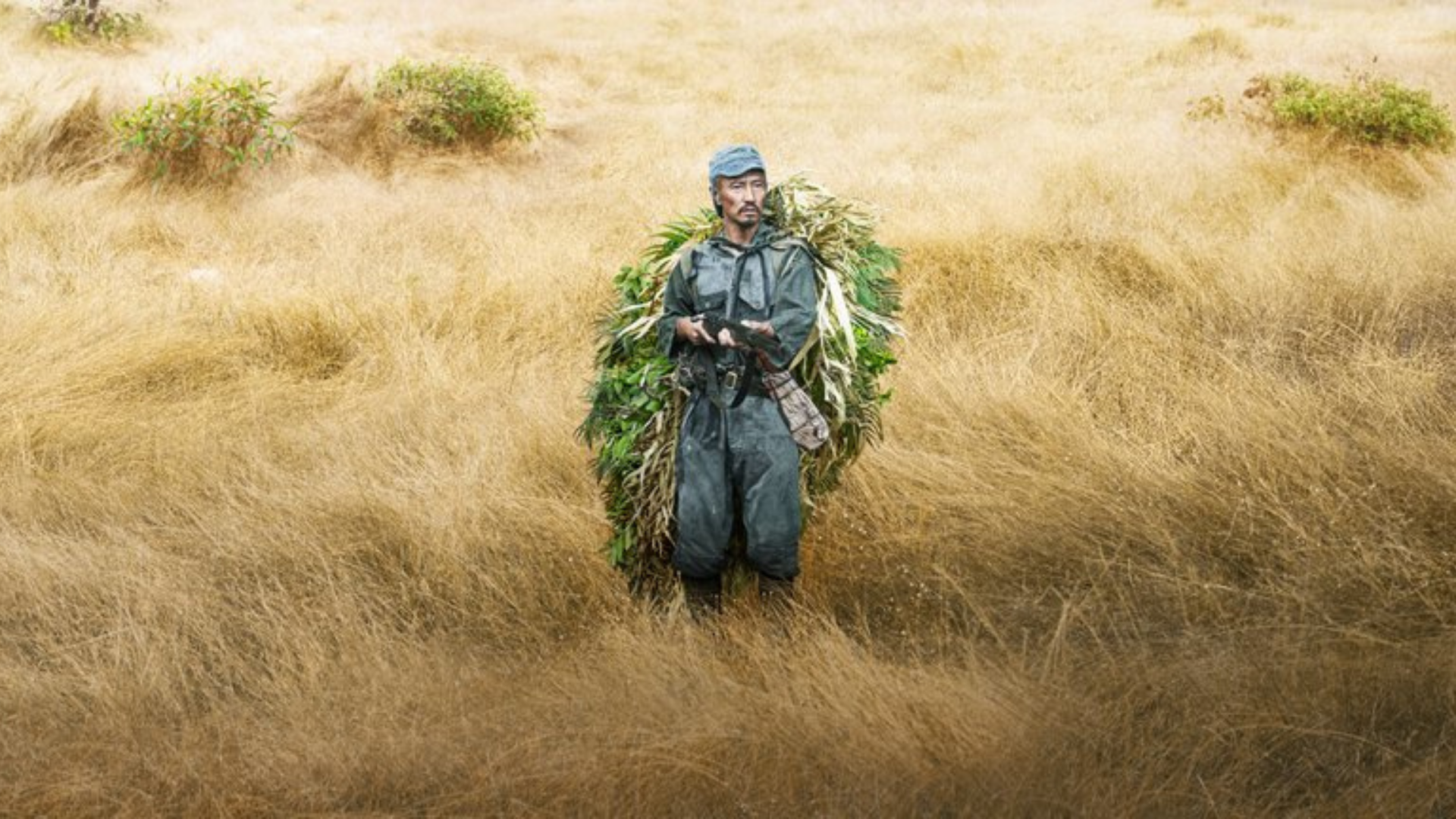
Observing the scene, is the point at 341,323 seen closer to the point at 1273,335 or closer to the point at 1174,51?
the point at 1273,335

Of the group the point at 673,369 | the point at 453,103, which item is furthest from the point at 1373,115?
A: the point at 673,369

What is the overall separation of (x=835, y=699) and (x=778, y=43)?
14200mm

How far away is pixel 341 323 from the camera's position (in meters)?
6.97

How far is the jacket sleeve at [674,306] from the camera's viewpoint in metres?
3.64

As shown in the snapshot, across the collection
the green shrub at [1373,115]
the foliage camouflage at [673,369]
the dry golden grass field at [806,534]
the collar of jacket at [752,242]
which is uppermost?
the green shrub at [1373,115]

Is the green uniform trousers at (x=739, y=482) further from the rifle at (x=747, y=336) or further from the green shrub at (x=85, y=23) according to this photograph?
the green shrub at (x=85, y=23)

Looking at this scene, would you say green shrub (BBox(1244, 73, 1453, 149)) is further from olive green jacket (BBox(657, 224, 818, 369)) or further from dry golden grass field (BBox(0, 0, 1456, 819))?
olive green jacket (BBox(657, 224, 818, 369))

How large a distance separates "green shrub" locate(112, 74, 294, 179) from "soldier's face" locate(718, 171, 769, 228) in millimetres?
7870

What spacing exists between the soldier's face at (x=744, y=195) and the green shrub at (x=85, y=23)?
1345 centimetres

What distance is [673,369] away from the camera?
379 centimetres

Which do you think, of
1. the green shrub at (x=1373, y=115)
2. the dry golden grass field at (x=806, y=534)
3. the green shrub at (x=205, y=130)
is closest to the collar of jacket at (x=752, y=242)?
the dry golden grass field at (x=806, y=534)

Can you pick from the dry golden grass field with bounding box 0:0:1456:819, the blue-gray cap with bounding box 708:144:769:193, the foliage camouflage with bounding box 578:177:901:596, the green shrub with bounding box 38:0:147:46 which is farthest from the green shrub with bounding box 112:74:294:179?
the blue-gray cap with bounding box 708:144:769:193

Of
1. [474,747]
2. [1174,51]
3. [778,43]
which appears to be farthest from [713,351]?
[778,43]

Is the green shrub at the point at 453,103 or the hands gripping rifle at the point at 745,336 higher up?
the green shrub at the point at 453,103
